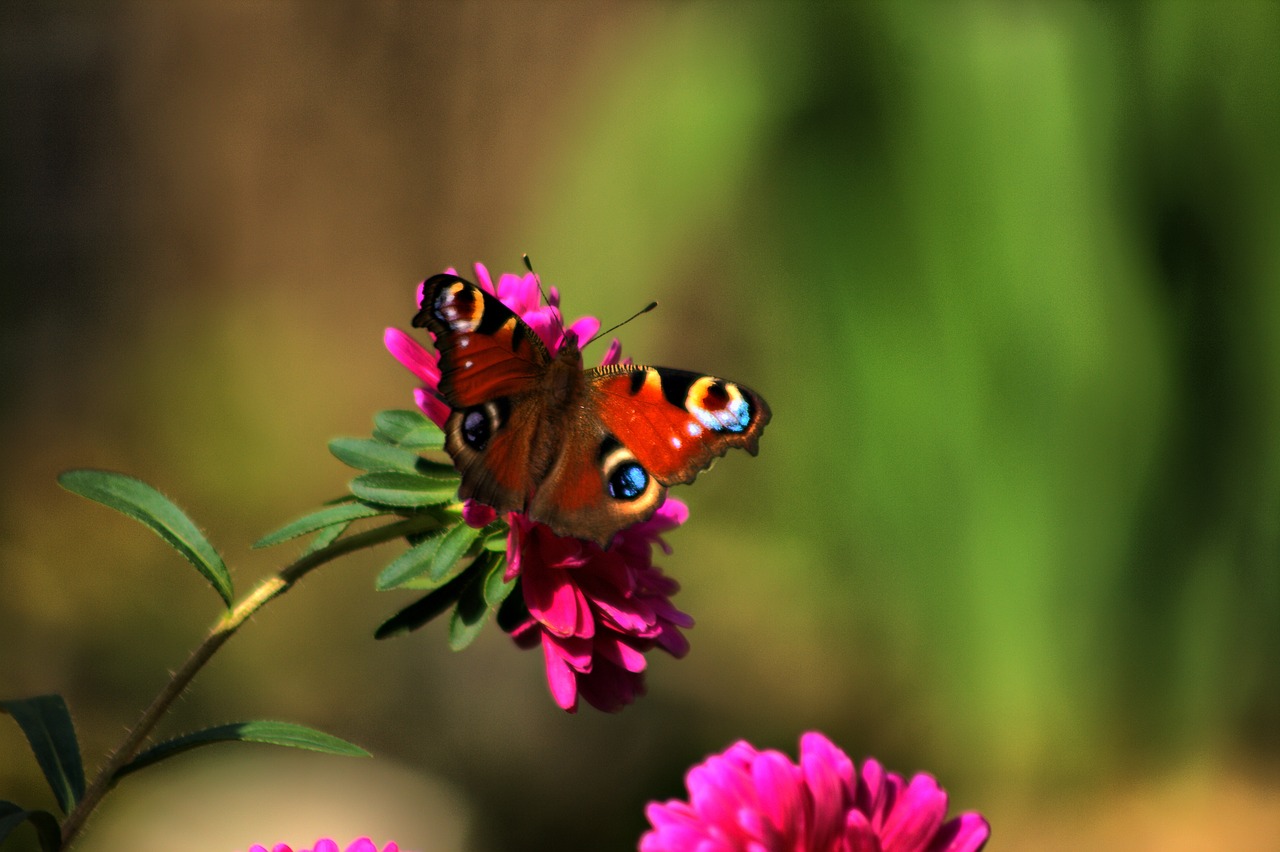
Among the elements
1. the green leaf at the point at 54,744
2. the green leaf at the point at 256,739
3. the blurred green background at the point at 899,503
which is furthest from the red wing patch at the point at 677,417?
the blurred green background at the point at 899,503

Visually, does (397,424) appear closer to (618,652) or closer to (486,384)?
(486,384)

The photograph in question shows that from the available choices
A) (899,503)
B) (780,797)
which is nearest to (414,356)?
(780,797)

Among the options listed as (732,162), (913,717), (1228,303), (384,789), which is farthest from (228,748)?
(1228,303)

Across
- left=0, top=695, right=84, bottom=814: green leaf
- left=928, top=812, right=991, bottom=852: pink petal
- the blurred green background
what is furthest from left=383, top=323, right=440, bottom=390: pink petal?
the blurred green background

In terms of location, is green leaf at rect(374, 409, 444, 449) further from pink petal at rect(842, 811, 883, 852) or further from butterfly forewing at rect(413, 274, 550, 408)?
pink petal at rect(842, 811, 883, 852)

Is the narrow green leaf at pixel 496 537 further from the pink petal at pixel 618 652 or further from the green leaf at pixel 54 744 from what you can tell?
the green leaf at pixel 54 744

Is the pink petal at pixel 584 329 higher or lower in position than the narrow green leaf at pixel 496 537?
higher
